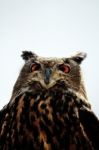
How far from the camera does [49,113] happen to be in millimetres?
4121

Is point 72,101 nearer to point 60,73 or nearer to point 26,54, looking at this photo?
A: point 60,73

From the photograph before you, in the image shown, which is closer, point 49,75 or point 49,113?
point 49,113

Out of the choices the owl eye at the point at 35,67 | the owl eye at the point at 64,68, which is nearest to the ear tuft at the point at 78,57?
the owl eye at the point at 64,68

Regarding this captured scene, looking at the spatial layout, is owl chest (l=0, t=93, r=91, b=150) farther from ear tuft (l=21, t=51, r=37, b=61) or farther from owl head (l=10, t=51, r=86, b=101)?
ear tuft (l=21, t=51, r=37, b=61)

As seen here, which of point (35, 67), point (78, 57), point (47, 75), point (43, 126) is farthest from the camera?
point (78, 57)

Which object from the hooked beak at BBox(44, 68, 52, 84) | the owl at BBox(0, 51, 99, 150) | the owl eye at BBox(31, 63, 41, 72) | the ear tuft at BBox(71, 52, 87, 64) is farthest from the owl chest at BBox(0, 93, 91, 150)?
the ear tuft at BBox(71, 52, 87, 64)

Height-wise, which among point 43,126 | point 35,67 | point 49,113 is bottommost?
point 43,126

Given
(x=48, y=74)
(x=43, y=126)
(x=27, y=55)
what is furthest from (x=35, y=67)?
(x=43, y=126)

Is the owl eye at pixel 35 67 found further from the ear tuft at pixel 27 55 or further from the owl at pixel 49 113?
the ear tuft at pixel 27 55

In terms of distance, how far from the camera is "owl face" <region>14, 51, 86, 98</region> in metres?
4.70

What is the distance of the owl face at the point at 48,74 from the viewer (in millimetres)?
4695

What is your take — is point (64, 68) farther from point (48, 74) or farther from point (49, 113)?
point (49, 113)

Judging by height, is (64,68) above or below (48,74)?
above

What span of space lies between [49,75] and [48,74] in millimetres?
20
